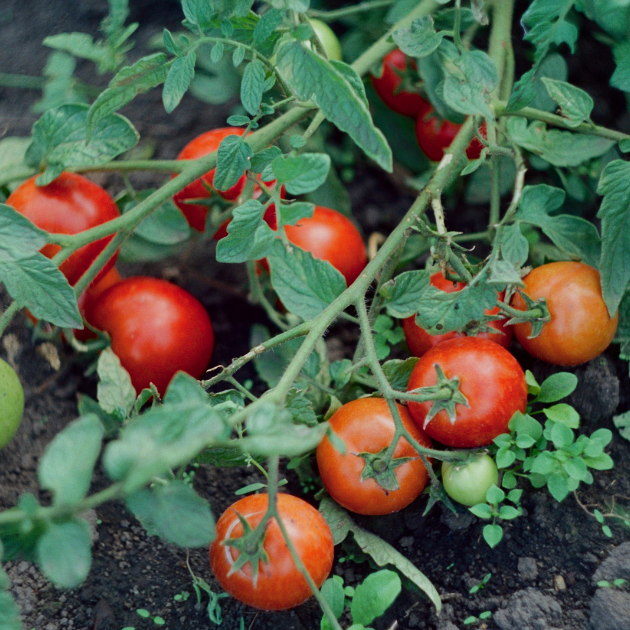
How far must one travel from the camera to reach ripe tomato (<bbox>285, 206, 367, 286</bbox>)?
114 cm

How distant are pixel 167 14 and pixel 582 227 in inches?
43.4

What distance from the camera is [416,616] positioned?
88 cm

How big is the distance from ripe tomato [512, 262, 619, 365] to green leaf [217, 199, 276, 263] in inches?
16.0

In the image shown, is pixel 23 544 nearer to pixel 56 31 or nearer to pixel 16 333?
pixel 16 333

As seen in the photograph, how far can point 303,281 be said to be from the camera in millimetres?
861

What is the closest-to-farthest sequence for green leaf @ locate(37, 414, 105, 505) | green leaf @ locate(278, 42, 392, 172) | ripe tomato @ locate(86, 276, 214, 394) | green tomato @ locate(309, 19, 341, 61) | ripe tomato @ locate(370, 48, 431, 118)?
green leaf @ locate(37, 414, 105, 505)
green leaf @ locate(278, 42, 392, 172)
ripe tomato @ locate(86, 276, 214, 394)
green tomato @ locate(309, 19, 341, 61)
ripe tomato @ locate(370, 48, 431, 118)

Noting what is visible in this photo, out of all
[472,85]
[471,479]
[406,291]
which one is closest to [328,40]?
[472,85]

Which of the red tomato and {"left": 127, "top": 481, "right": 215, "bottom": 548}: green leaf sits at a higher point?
{"left": 127, "top": 481, "right": 215, "bottom": 548}: green leaf

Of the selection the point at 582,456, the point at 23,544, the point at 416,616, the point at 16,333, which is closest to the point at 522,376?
the point at 582,456

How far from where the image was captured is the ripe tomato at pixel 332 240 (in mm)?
1143

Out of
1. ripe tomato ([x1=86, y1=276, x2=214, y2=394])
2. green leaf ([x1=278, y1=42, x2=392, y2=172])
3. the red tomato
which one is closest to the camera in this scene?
green leaf ([x1=278, y1=42, x2=392, y2=172])

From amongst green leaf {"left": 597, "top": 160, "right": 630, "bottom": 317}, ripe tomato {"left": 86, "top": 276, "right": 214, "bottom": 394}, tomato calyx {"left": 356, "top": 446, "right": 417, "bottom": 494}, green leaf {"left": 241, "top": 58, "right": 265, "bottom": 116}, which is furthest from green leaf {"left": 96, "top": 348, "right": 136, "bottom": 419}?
green leaf {"left": 597, "top": 160, "right": 630, "bottom": 317}

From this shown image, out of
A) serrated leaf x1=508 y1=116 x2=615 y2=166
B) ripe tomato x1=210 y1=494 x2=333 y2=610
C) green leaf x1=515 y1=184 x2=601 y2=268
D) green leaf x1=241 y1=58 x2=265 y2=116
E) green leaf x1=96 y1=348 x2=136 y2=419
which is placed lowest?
ripe tomato x1=210 y1=494 x2=333 y2=610

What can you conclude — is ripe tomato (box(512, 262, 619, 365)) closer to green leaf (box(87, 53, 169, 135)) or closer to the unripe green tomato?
the unripe green tomato
